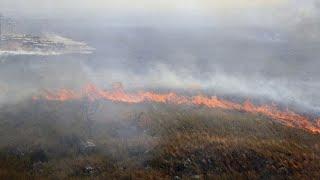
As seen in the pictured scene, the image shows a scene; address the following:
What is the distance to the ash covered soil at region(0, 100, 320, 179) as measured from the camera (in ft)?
113

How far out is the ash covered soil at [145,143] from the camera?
113ft

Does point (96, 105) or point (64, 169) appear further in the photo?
point (96, 105)

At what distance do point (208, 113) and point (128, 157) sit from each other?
16.7 m

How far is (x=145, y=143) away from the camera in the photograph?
131ft

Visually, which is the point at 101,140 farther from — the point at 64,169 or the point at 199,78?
the point at 199,78

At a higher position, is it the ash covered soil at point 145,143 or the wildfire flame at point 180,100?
the ash covered soil at point 145,143

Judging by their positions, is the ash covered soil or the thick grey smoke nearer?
the ash covered soil

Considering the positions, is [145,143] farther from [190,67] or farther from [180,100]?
[190,67]

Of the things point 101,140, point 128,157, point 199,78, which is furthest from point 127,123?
point 199,78

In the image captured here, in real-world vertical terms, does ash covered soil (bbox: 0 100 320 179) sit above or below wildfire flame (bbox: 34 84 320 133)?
above

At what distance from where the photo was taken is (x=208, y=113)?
5216 cm

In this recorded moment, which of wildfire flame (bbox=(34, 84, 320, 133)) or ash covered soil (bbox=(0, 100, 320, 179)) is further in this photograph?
wildfire flame (bbox=(34, 84, 320, 133))

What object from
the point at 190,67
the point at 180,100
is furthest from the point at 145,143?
the point at 190,67

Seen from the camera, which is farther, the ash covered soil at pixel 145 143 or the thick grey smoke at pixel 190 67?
the thick grey smoke at pixel 190 67
